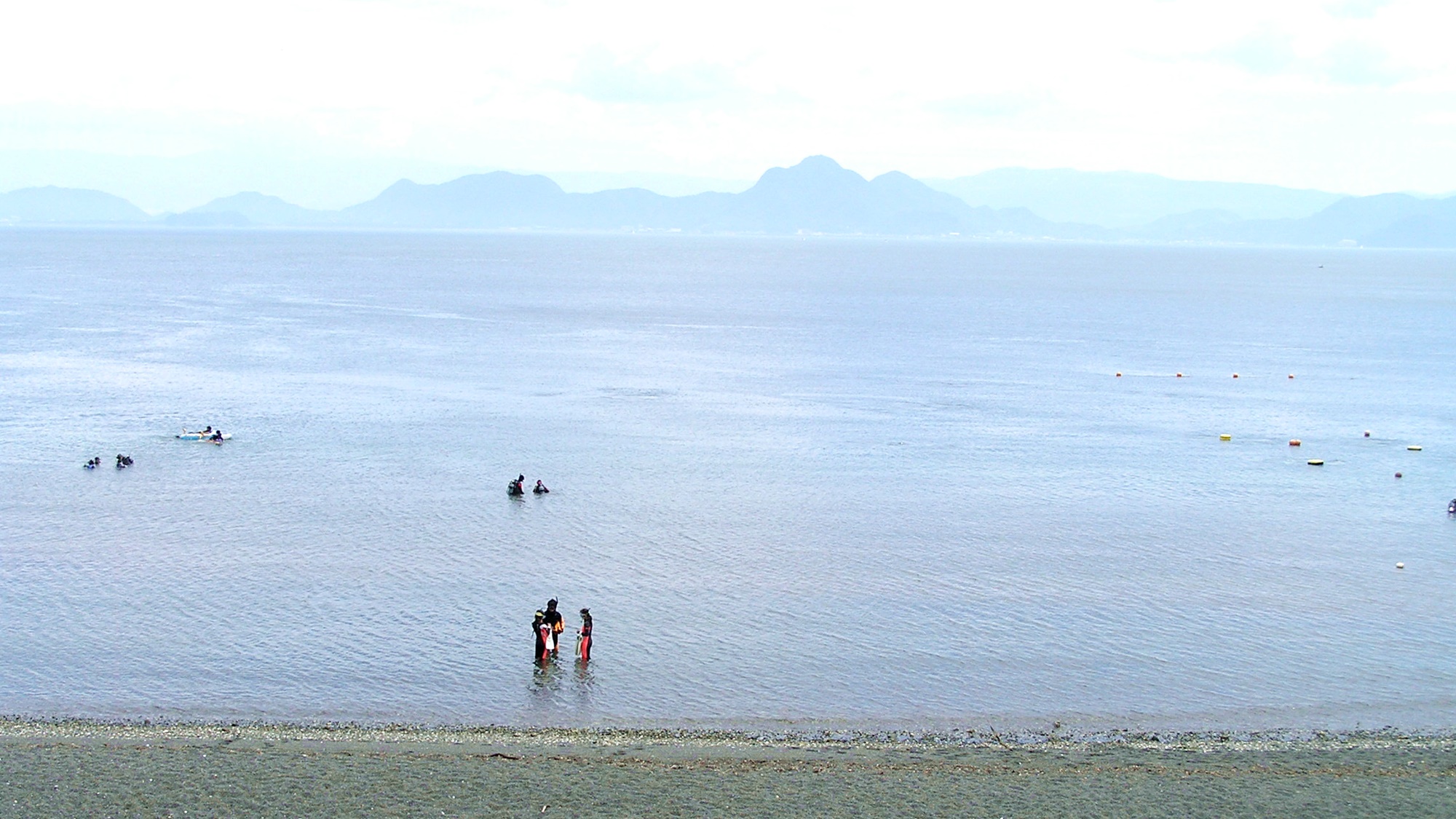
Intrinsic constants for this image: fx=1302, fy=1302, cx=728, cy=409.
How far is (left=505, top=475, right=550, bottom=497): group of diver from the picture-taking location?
2090 inches

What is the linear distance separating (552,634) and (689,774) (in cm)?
875

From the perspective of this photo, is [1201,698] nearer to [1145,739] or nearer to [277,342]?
[1145,739]

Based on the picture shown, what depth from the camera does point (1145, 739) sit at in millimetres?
28969

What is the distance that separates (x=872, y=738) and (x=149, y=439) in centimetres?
4779

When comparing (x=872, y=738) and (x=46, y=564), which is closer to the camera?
(x=872, y=738)

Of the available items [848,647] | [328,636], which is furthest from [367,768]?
[848,647]

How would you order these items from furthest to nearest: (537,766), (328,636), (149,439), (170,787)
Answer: (149,439), (328,636), (537,766), (170,787)

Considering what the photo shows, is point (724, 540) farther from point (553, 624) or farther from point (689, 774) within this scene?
point (689, 774)

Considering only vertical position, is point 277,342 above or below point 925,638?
above

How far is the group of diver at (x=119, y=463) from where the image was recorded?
2234 inches

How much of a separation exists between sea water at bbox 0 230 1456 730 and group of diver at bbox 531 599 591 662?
27.4 inches

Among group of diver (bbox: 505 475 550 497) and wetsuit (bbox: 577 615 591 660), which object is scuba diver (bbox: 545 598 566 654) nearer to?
wetsuit (bbox: 577 615 591 660)

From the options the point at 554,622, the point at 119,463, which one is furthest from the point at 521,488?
the point at 554,622

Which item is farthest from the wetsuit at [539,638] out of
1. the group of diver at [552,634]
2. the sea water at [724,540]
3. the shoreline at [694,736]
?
the shoreline at [694,736]
